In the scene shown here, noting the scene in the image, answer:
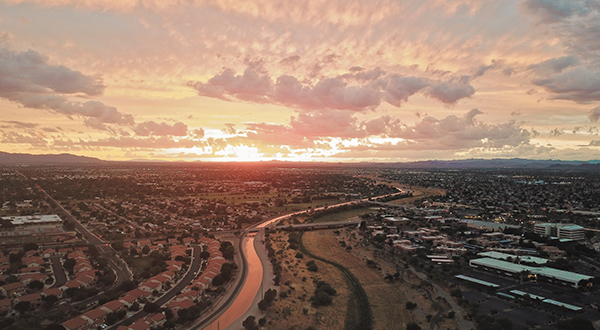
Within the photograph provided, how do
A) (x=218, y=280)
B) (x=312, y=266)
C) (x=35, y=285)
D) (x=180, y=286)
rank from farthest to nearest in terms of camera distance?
(x=312, y=266), (x=218, y=280), (x=180, y=286), (x=35, y=285)

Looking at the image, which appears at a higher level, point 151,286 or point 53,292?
point 53,292

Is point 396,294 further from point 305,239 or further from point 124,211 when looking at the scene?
point 124,211

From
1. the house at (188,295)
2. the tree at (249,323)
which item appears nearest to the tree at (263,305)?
the tree at (249,323)

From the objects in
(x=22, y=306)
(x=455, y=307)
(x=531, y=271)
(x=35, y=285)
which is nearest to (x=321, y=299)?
(x=455, y=307)

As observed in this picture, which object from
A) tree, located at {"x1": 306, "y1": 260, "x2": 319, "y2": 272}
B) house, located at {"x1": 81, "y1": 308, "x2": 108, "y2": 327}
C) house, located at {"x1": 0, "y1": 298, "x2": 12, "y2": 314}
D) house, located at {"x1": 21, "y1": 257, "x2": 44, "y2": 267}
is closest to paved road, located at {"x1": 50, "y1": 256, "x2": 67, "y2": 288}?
house, located at {"x1": 21, "y1": 257, "x2": 44, "y2": 267}

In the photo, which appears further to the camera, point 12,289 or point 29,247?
point 29,247

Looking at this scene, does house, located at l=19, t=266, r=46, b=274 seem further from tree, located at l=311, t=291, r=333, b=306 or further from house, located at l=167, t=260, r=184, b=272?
tree, located at l=311, t=291, r=333, b=306

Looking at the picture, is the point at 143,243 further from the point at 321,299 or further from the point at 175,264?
the point at 321,299

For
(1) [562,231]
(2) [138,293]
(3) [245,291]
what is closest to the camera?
(2) [138,293]
